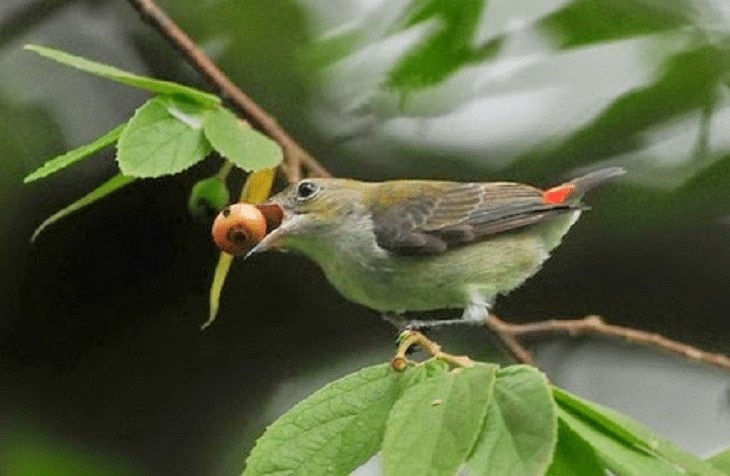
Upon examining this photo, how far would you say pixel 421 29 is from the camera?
106 centimetres

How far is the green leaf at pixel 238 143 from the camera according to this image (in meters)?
0.77

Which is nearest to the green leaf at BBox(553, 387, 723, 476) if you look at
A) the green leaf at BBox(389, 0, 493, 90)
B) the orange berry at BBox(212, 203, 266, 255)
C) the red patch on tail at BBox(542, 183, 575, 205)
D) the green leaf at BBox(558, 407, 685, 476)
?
the green leaf at BBox(558, 407, 685, 476)

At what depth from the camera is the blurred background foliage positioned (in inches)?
43.4

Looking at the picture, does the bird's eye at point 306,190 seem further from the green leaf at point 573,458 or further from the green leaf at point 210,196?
the green leaf at point 573,458

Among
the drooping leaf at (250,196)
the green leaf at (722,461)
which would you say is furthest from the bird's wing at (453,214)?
the green leaf at (722,461)

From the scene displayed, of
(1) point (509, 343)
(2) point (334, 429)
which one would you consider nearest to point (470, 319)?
(1) point (509, 343)

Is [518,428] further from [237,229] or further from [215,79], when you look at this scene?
[215,79]

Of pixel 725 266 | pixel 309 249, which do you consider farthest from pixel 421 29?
pixel 725 266

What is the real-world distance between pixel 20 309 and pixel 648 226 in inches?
19.5

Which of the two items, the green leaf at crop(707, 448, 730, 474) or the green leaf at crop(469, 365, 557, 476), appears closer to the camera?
the green leaf at crop(469, 365, 557, 476)

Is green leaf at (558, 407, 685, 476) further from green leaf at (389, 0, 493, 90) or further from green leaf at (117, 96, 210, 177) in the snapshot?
green leaf at (389, 0, 493, 90)

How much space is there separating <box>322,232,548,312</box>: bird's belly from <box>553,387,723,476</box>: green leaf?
0.91 ft

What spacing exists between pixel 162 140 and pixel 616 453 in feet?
0.89

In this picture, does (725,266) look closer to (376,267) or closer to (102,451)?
(376,267)
